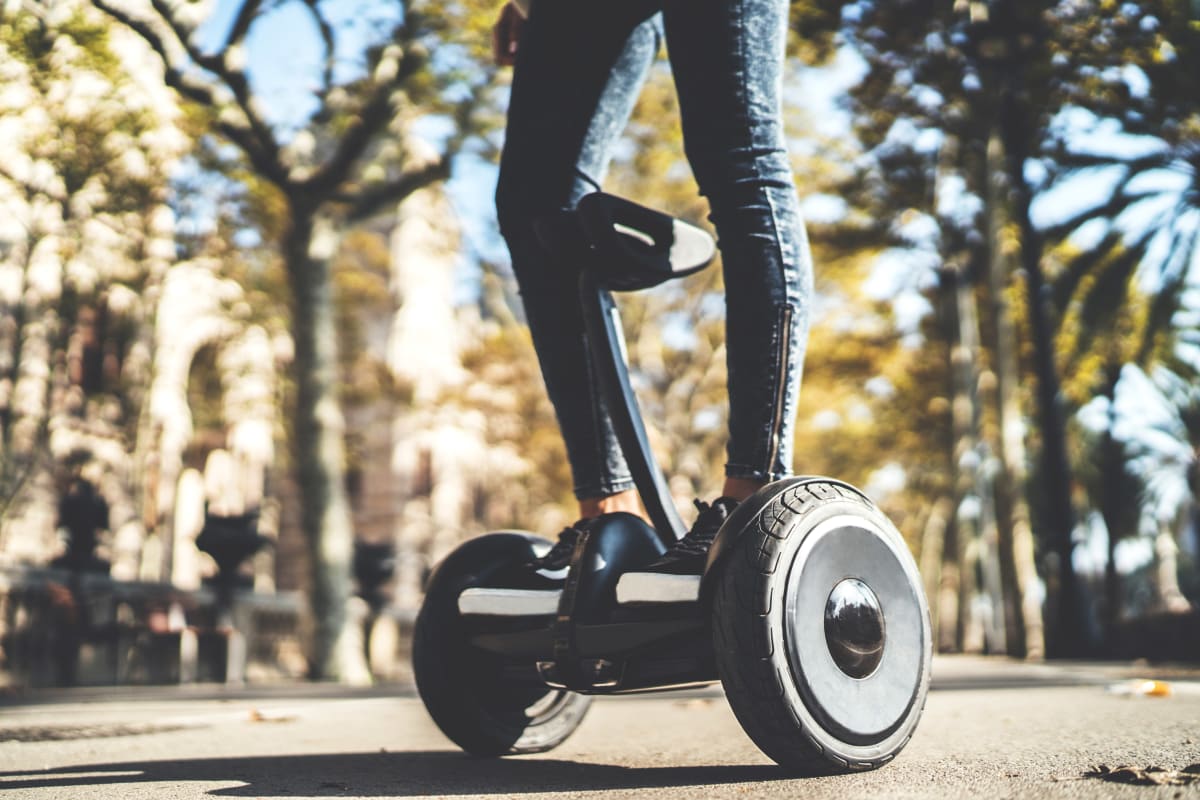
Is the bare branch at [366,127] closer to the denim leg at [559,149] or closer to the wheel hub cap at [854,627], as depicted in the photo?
the denim leg at [559,149]

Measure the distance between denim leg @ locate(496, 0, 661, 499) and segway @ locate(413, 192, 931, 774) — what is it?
0.45 feet

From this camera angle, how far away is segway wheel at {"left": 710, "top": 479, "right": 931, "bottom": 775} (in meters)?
1.67

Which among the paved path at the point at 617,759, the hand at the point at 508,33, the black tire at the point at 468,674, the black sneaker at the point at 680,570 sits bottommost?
the paved path at the point at 617,759

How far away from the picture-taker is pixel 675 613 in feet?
6.05

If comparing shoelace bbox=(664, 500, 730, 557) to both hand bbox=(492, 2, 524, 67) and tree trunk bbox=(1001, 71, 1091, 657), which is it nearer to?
hand bbox=(492, 2, 524, 67)

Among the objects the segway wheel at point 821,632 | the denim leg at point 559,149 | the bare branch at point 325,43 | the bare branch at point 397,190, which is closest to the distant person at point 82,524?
the bare branch at point 397,190

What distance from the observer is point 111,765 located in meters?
2.32

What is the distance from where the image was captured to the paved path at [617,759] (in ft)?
5.41

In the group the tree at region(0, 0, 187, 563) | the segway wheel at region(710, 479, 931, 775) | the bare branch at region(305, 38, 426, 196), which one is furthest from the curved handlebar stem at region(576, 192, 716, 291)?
the bare branch at region(305, 38, 426, 196)

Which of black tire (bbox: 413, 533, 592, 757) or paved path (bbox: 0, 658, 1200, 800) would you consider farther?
black tire (bbox: 413, 533, 592, 757)

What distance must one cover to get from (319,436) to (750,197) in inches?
436

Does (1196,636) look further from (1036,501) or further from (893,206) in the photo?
(1036,501)

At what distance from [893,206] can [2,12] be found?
1266cm

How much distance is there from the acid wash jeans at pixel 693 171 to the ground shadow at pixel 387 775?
20.1 inches
